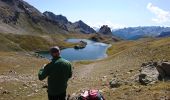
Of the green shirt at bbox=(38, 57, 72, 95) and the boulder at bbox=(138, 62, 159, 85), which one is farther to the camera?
the boulder at bbox=(138, 62, 159, 85)

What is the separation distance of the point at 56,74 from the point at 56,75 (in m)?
0.05

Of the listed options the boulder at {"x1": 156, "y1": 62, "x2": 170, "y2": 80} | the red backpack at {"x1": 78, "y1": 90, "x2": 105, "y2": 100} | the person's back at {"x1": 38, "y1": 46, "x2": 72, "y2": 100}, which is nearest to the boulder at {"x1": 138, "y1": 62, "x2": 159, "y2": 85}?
the boulder at {"x1": 156, "y1": 62, "x2": 170, "y2": 80}

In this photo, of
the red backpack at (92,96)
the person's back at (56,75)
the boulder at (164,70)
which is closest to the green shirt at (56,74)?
the person's back at (56,75)

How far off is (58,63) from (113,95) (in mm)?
9575

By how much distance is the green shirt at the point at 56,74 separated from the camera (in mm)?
14633

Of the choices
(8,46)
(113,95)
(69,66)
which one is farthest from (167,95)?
(8,46)

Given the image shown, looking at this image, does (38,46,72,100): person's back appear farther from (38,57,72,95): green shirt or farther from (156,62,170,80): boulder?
(156,62,170,80): boulder

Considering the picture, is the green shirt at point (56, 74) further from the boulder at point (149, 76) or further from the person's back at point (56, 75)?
the boulder at point (149, 76)

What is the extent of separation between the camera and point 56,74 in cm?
1477

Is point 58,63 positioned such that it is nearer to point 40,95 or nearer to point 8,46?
point 40,95

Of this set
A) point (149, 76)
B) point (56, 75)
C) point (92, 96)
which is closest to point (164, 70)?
point (149, 76)

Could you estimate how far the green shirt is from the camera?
1463 cm

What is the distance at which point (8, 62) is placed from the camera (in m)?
70.2

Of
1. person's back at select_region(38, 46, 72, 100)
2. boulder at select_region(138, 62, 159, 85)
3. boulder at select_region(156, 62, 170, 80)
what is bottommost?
boulder at select_region(138, 62, 159, 85)
